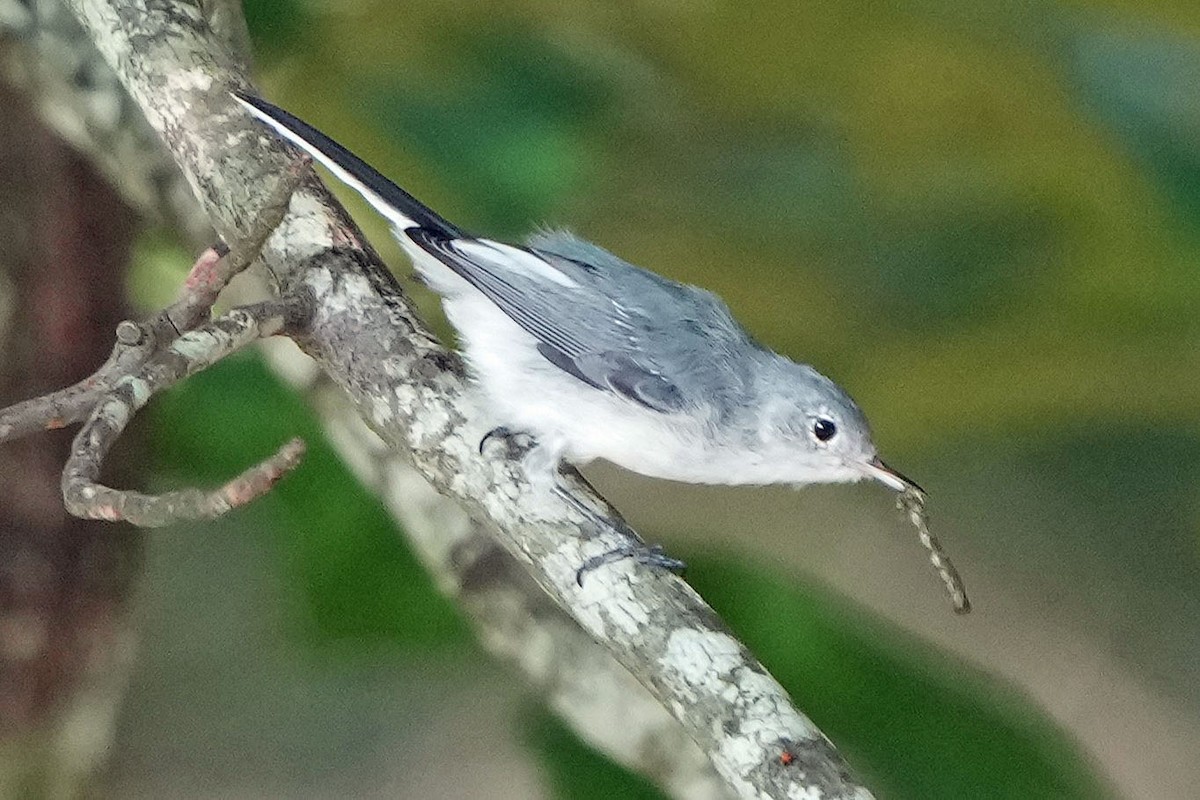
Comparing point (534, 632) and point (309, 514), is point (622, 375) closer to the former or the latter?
point (534, 632)

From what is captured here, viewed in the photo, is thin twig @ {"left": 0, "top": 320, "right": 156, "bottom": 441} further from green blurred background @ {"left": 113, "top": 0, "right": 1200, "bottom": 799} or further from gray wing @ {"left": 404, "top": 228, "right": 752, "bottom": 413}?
green blurred background @ {"left": 113, "top": 0, "right": 1200, "bottom": 799}

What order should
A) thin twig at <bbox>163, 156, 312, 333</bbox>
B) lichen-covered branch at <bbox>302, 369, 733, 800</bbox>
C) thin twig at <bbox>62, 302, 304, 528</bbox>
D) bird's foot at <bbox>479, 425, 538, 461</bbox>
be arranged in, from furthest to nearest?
lichen-covered branch at <bbox>302, 369, 733, 800</bbox>, bird's foot at <bbox>479, 425, 538, 461</bbox>, thin twig at <bbox>163, 156, 312, 333</bbox>, thin twig at <bbox>62, 302, 304, 528</bbox>

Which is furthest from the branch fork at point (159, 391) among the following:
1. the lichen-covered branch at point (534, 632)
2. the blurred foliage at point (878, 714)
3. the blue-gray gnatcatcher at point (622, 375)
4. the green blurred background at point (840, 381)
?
the blurred foliage at point (878, 714)

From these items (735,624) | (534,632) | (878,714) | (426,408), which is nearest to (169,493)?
(426,408)

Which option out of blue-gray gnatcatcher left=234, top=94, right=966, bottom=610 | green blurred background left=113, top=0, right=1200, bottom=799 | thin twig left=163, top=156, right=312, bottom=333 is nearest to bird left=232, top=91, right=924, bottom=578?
blue-gray gnatcatcher left=234, top=94, right=966, bottom=610

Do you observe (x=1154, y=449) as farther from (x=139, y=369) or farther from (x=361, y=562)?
(x=139, y=369)

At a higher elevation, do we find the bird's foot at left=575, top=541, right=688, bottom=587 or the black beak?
the black beak
